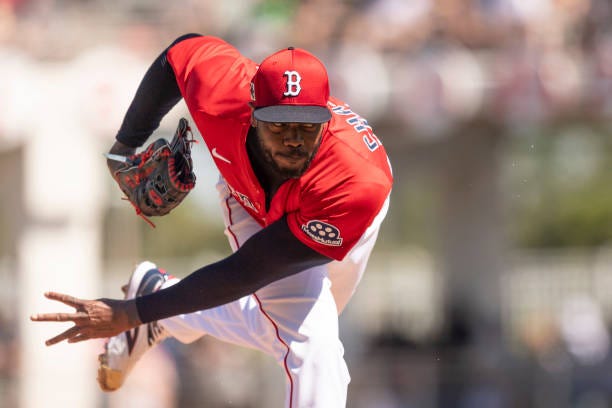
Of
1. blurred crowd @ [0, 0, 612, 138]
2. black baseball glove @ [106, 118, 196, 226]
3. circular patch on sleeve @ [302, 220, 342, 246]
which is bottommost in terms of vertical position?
circular patch on sleeve @ [302, 220, 342, 246]

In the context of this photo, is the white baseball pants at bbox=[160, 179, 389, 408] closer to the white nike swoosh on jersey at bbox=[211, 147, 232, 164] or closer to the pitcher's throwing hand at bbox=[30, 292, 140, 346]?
the white nike swoosh on jersey at bbox=[211, 147, 232, 164]

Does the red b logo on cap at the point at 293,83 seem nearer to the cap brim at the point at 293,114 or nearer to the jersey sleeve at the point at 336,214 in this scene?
the cap brim at the point at 293,114

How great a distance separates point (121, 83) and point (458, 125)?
474cm

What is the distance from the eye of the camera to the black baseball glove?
17.3ft

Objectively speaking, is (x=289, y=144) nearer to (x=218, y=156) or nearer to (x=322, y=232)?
(x=322, y=232)

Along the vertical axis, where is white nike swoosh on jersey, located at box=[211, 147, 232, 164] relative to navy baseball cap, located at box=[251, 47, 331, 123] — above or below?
below

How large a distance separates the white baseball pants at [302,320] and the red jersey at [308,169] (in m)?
0.30

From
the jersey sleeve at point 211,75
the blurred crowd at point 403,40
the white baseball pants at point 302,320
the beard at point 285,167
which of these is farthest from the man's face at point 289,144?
the blurred crowd at point 403,40

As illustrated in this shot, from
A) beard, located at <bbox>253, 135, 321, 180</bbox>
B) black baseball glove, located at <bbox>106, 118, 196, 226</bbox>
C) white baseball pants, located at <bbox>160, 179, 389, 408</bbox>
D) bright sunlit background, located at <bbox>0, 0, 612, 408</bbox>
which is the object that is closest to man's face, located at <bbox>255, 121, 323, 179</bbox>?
beard, located at <bbox>253, 135, 321, 180</bbox>

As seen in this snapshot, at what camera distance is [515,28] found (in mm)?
12555

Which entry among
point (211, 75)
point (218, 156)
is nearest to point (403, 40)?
point (211, 75)

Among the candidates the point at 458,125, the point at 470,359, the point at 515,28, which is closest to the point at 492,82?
the point at 515,28

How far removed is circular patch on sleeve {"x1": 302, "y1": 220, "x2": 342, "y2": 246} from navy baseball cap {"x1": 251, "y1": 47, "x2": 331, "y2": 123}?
0.48 m

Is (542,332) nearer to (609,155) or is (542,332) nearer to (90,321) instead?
(90,321)
